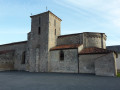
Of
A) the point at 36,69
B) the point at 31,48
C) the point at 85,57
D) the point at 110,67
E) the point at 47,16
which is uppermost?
the point at 47,16

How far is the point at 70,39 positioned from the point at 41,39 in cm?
604

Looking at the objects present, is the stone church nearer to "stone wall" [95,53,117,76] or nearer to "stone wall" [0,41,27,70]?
"stone wall" [0,41,27,70]

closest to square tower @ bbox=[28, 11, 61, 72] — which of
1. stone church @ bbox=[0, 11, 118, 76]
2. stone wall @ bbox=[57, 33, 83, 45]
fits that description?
stone church @ bbox=[0, 11, 118, 76]

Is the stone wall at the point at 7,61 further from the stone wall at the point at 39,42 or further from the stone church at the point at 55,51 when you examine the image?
the stone wall at the point at 39,42

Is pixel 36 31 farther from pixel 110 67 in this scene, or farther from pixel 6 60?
pixel 110 67

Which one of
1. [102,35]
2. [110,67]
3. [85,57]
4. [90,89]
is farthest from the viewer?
[102,35]

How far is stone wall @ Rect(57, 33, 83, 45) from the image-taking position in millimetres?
22062

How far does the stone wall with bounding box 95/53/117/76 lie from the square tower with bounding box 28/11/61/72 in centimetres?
984

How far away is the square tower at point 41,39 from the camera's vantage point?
21763 mm

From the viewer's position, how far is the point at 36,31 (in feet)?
77.9

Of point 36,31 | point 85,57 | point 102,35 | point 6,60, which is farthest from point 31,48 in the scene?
point 102,35

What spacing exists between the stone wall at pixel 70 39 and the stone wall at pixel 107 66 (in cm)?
729

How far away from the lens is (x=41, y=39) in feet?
74.9

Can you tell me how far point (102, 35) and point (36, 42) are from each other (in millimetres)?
13761
